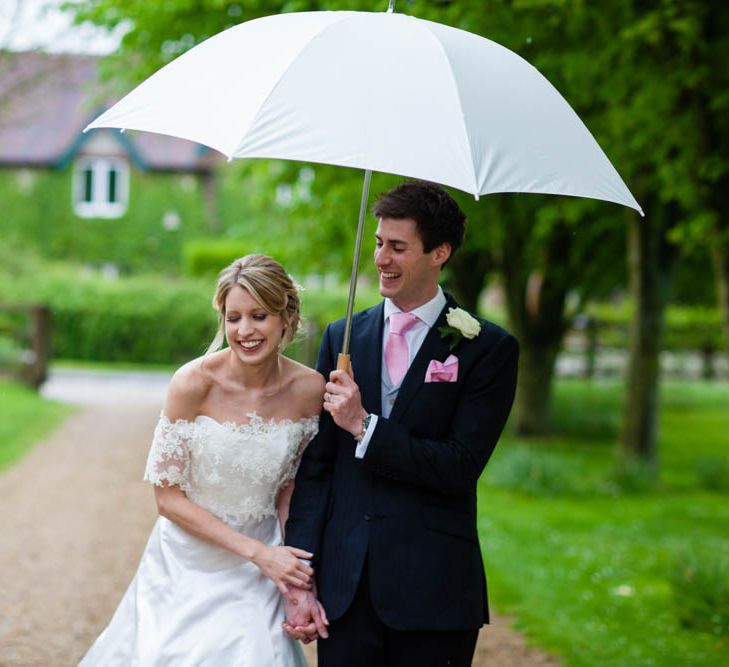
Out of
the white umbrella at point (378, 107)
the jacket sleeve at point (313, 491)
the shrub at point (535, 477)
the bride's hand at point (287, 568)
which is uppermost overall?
the white umbrella at point (378, 107)

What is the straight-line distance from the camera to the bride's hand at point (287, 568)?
3.65 m

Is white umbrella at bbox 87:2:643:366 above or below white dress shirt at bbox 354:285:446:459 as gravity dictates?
above

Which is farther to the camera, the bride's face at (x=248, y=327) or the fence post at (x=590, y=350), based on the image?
the fence post at (x=590, y=350)

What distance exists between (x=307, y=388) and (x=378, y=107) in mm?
988

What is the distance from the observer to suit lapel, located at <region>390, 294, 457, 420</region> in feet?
11.8

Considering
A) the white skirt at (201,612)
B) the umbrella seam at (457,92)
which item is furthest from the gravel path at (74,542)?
the umbrella seam at (457,92)

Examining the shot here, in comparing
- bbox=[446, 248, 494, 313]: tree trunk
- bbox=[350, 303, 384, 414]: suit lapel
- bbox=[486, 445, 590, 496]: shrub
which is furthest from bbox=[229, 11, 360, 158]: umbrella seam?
bbox=[446, 248, 494, 313]: tree trunk

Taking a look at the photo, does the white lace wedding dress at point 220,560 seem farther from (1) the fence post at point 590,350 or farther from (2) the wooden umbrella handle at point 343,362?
(1) the fence post at point 590,350

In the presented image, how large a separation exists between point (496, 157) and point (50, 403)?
15.2 m

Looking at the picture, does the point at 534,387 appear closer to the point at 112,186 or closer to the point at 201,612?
the point at 201,612

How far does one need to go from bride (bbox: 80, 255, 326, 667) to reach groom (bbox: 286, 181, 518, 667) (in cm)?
15

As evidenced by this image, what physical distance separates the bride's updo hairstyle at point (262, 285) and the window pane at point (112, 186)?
34541mm

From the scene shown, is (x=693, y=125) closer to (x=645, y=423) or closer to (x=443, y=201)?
(x=645, y=423)

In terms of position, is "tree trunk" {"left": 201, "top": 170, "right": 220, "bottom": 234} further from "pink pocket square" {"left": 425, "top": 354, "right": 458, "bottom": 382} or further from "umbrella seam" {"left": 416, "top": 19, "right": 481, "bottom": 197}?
"pink pocket square" {"left": 425, "top": 354, "right": 458, "bottom": 382}
